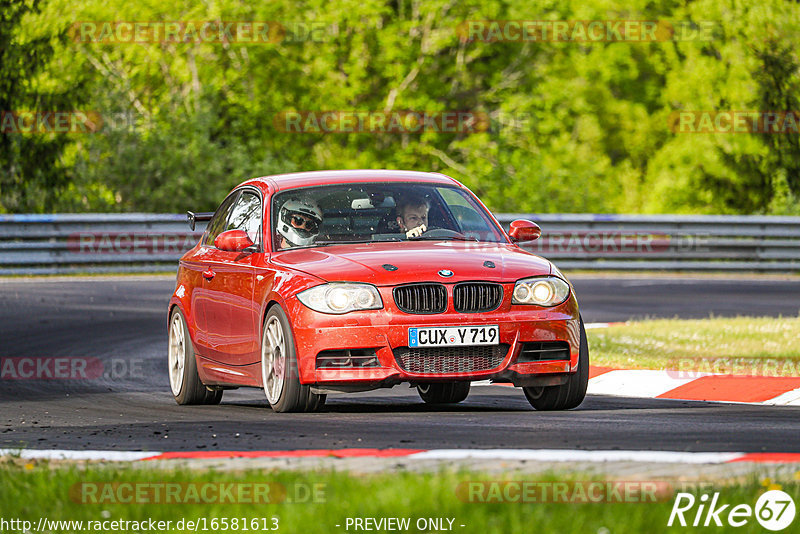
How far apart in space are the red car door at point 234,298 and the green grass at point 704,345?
11.0 ft

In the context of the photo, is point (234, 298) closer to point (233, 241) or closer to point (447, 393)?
point (233, 241)

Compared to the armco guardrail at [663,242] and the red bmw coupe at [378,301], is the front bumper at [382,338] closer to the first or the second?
the red bmw coupe at [378,301]

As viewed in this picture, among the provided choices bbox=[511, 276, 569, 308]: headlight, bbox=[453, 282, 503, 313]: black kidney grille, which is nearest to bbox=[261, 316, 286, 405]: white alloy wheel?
bbox=[453, 282, 503, 313]: black kidney grille

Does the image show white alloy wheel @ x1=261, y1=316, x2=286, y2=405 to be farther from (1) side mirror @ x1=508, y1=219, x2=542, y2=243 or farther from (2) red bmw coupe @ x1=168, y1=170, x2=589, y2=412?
(1) side mirror @ x1=508, y1=219, x2=542, y2=243

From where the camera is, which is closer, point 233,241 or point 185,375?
point 233,241

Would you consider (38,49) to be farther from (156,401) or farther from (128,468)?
(128,468)

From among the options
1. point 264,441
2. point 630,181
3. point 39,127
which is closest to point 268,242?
point 264,441

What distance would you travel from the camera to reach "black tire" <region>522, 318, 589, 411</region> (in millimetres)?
9508

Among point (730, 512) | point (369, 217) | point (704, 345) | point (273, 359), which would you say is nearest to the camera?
point (730, 512)

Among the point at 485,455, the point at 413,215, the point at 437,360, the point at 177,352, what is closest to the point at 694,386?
the point at 413,215

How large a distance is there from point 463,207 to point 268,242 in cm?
149

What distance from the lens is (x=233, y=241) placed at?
1011cm

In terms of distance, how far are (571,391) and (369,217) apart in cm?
183

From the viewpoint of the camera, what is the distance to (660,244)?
2823cm
